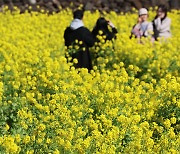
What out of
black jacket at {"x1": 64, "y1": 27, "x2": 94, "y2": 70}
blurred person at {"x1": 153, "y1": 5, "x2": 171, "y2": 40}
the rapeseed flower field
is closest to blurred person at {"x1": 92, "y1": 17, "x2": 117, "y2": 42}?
the rapeseed flower field

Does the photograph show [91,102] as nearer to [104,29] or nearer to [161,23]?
[104,29]

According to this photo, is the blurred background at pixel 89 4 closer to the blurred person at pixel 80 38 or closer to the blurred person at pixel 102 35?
the blurred person at pixel 102 35

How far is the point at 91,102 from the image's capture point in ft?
25.2

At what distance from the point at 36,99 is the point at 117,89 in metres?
0.91

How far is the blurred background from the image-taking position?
56.4ft

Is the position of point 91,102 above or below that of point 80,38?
below

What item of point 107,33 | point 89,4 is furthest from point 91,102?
point 89,4

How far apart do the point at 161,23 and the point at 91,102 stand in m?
4.39

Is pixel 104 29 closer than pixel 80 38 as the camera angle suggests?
No

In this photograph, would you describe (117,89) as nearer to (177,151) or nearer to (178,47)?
(177,151)

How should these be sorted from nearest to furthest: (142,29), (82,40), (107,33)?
(82,40) → (107,33) → (142,29)

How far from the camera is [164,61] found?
9891mm

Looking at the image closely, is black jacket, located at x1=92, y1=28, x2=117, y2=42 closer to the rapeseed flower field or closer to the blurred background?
the rapeseed flower field

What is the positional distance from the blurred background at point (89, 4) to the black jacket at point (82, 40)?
6.09 metres
